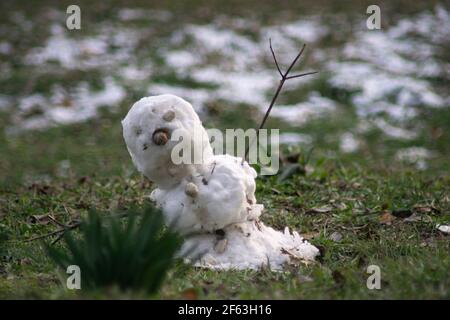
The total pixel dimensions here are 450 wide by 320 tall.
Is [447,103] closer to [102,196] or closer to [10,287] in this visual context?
[102,196]

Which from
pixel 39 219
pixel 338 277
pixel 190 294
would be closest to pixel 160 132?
pixel 190 294

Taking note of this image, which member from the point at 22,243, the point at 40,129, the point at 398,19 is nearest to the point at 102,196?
the point at 22,243

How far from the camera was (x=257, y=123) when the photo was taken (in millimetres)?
7895

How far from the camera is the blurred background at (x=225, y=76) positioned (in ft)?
24.1

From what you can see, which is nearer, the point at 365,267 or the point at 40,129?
the point at 365,267

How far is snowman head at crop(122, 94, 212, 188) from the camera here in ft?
10.7

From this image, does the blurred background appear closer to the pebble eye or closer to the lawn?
the lawn

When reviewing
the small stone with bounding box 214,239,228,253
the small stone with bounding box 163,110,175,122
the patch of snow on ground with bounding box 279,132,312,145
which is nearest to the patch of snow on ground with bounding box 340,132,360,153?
the patch of snow on ground with bounding box 279,132,312,145

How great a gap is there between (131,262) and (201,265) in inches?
32.2

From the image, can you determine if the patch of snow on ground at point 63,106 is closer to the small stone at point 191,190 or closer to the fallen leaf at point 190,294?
the small stone at point 191,190

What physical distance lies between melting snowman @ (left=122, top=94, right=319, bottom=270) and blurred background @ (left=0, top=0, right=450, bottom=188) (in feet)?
8.01

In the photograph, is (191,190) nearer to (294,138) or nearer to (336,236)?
(336,236)

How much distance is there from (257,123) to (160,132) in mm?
4704

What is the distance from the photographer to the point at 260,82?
9.35 metres
